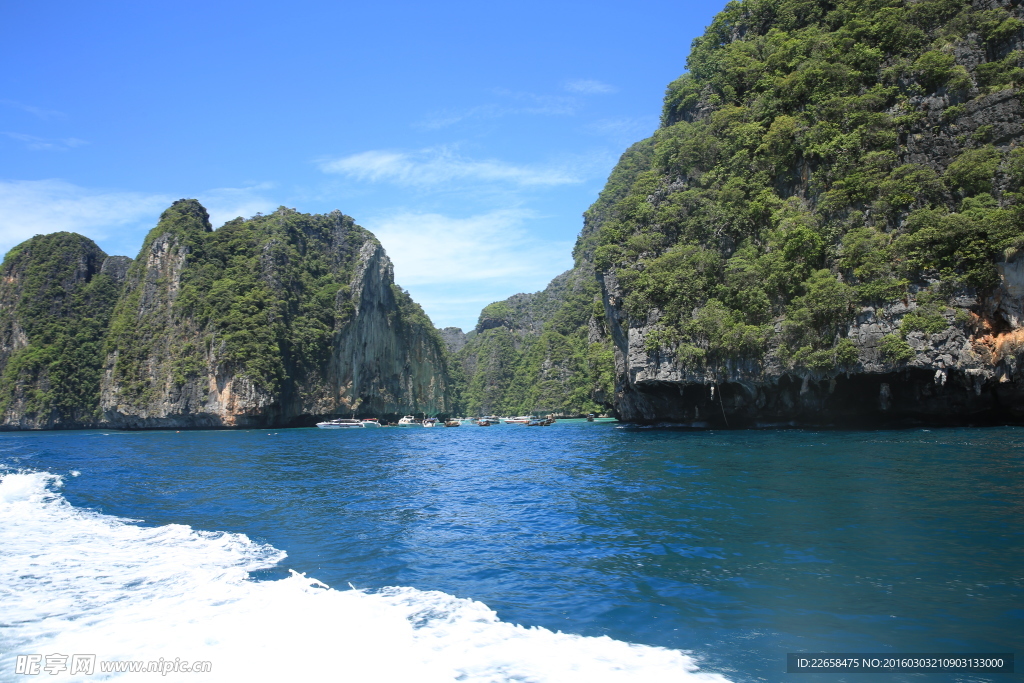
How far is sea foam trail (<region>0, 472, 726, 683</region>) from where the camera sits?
608cm

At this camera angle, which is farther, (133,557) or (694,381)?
(694,381)

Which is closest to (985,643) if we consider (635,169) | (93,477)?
(93,477)

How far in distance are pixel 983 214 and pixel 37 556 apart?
38.0 meters

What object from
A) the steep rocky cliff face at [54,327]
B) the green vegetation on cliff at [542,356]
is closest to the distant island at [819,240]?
the green vegetation on cliff at [542,356]

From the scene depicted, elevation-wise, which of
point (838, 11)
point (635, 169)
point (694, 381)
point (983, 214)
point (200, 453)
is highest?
point (635, 169)

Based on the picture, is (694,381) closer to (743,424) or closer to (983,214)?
(743,424)

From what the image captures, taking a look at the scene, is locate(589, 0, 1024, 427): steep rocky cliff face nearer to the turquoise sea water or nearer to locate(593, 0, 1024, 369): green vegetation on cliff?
locate(593, 0, 1024, 369): green vegetation on cliff

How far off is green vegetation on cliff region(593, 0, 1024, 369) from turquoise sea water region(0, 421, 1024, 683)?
14100 mm

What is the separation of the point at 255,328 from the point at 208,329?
6.70m

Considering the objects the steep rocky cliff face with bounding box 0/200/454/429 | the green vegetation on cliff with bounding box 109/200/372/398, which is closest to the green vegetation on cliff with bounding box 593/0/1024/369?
the green vegetation on cliff with bounding box 109/200/372/398

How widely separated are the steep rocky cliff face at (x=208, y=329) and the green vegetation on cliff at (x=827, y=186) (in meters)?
55.6

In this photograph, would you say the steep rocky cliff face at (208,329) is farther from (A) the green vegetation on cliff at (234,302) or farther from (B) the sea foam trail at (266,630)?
(B) the sea foam trail at (266,630)

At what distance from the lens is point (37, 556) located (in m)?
10.5

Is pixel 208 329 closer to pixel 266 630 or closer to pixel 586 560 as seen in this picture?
pixel 586 560
